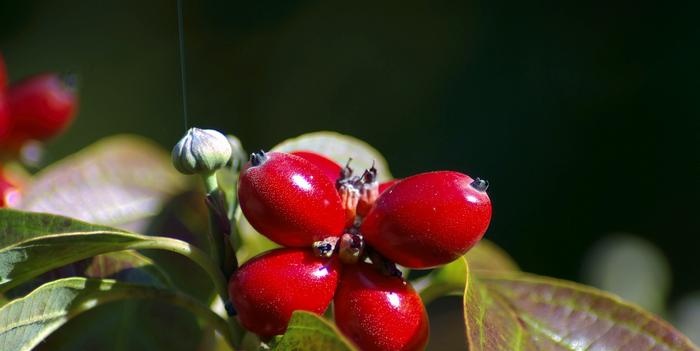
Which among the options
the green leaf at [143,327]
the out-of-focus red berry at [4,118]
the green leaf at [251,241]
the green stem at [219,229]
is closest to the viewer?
the green stem at [219,229]

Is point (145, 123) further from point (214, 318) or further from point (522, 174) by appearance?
point (214, 318)

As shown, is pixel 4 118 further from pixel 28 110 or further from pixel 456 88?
pixel 456 88

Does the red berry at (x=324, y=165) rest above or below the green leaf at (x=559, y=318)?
above

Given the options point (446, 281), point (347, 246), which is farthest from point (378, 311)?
point (446, 281)

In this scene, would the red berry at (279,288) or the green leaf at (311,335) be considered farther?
the red berry at (279,288)

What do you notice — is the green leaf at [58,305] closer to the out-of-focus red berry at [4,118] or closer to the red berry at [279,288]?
the red berry at [279,288]

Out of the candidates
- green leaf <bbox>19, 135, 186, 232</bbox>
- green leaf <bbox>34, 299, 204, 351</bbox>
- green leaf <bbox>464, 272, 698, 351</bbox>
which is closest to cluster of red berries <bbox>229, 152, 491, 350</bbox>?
green leaf <bbox>464, 272, 698, 351</bbox>

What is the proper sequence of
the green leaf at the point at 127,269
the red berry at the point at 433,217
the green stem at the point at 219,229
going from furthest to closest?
the green leaf at the point at 127,269, the green stem at the point at 219,229, the red berry at the point at 433,217

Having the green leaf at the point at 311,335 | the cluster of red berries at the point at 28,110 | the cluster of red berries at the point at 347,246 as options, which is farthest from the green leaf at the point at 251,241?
the cluster of red berries at the point at 28,110
